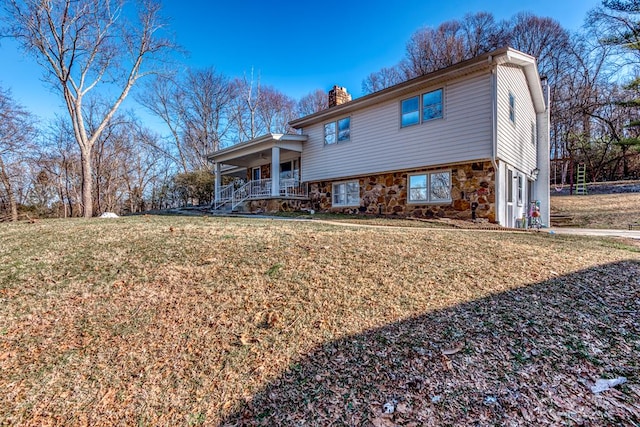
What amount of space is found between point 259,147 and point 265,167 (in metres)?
3.25

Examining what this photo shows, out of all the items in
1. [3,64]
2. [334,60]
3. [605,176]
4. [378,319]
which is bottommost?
[378,319]

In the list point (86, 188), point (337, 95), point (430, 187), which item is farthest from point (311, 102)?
point (430, 187)

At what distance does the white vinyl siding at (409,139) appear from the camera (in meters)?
8.62

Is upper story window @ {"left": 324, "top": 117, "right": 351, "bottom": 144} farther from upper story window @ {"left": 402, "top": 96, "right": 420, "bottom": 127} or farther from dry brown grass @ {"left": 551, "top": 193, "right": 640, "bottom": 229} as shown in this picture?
dry brown grass @ {"left": 551, "top": 193, "right": 640, "bottom": 229}

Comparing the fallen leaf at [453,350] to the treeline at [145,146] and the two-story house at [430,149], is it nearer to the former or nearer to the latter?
the two-story house at [430,149]

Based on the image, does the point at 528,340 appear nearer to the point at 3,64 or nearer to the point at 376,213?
the point at 376,213

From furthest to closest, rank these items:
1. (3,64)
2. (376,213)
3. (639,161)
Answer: (639,161) → (3,64) → (376,213)

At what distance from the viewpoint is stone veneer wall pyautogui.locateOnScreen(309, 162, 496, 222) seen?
8.85 metres

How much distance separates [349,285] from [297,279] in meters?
0.60

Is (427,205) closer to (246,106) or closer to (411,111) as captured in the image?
(411,111)

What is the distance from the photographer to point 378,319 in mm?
2811

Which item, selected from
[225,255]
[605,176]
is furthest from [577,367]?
[605,176]

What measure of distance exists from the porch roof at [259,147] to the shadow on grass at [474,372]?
11.0 metres

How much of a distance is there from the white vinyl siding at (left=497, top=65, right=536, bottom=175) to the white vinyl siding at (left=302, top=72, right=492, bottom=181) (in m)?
0.56
